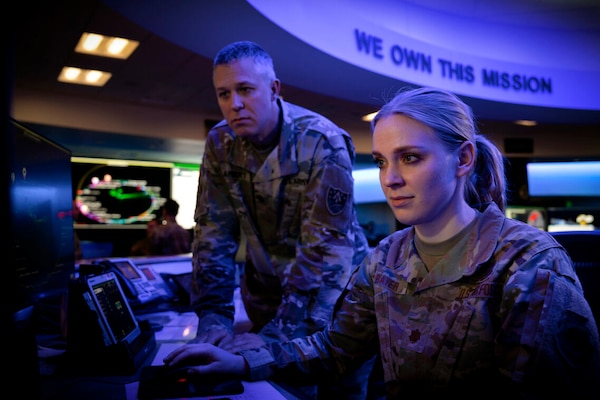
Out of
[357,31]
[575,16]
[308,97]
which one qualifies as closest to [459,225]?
[357,31]

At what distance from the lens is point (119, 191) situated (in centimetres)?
758

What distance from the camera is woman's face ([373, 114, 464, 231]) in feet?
2.97

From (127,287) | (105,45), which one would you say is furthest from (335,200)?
(105,45)

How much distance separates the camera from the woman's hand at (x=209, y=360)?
991mm

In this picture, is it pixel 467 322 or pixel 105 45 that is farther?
pixel 105 45

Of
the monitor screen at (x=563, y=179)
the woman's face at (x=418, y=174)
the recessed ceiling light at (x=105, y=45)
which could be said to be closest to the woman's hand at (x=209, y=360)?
the woman's face at (x=418, y=174)

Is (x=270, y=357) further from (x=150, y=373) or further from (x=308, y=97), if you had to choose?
(x=308, y=97)

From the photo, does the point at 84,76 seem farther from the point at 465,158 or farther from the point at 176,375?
the point at 465,158

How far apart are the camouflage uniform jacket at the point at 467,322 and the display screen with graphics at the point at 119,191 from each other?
7.01 meters

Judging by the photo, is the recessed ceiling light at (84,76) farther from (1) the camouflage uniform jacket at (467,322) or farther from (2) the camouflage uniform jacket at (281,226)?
(1) the camouflage uniform jacket at (467,322)

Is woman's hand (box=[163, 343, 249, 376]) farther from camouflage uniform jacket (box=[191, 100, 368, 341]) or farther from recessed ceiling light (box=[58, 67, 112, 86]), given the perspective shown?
recessed ceiling light (box=[58, 67, 112, 86])

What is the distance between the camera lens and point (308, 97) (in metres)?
5.88

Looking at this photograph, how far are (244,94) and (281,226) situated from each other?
1.29ft

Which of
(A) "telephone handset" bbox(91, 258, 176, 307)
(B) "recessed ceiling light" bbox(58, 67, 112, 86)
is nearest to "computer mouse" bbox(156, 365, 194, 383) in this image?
(A) "telephone handset" bbox(91, 258, 176, 307)
